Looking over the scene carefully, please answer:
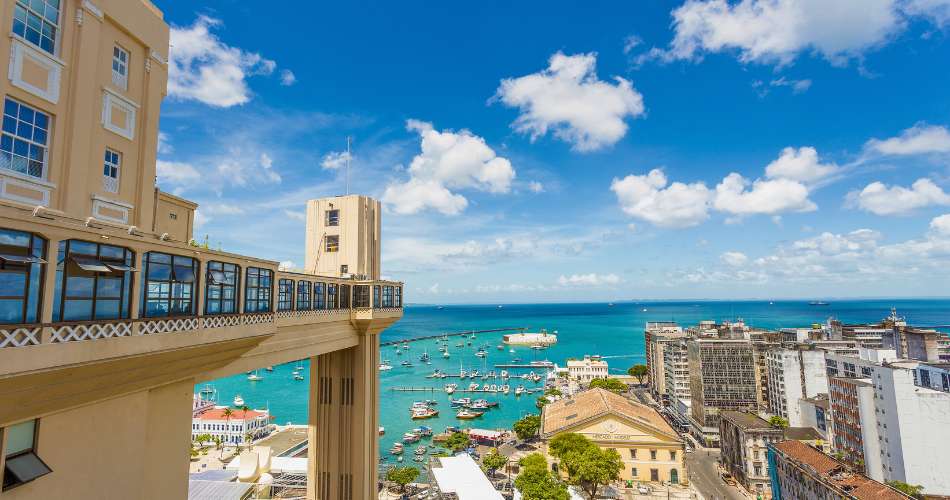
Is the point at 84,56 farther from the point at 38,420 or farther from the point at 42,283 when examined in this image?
the point at 38,420

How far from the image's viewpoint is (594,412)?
56812mm

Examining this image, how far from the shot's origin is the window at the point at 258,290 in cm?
1584

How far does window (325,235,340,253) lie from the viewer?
30.4m

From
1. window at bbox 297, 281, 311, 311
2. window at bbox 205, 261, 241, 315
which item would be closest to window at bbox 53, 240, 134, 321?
window at bbox 205, 261, 241, 315

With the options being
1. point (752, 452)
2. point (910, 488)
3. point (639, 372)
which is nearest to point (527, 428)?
point (752, 452)

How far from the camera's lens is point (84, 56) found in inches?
480

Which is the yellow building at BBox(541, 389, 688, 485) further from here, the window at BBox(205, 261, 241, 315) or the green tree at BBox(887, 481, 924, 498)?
the window at BBox(205, 261, 241, 315)

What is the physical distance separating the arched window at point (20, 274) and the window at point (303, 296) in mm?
13119

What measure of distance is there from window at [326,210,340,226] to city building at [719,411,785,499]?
166ft

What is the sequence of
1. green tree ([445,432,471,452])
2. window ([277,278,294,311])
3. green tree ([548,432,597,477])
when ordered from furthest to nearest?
1. green tree ([445,432,471,452])
2. green tree ([548,432,597,477])
3. window ([277,278,294,311])

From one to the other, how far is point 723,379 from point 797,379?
412 inches

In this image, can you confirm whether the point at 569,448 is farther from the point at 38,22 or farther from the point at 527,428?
the point at 38,22

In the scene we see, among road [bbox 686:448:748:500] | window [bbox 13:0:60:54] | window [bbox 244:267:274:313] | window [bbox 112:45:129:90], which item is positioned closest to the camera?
window [bbox 13:0:60:54]

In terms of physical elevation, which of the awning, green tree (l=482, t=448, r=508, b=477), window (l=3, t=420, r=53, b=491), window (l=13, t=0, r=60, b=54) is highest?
window (l=13, t=0, r=60, b=54)
